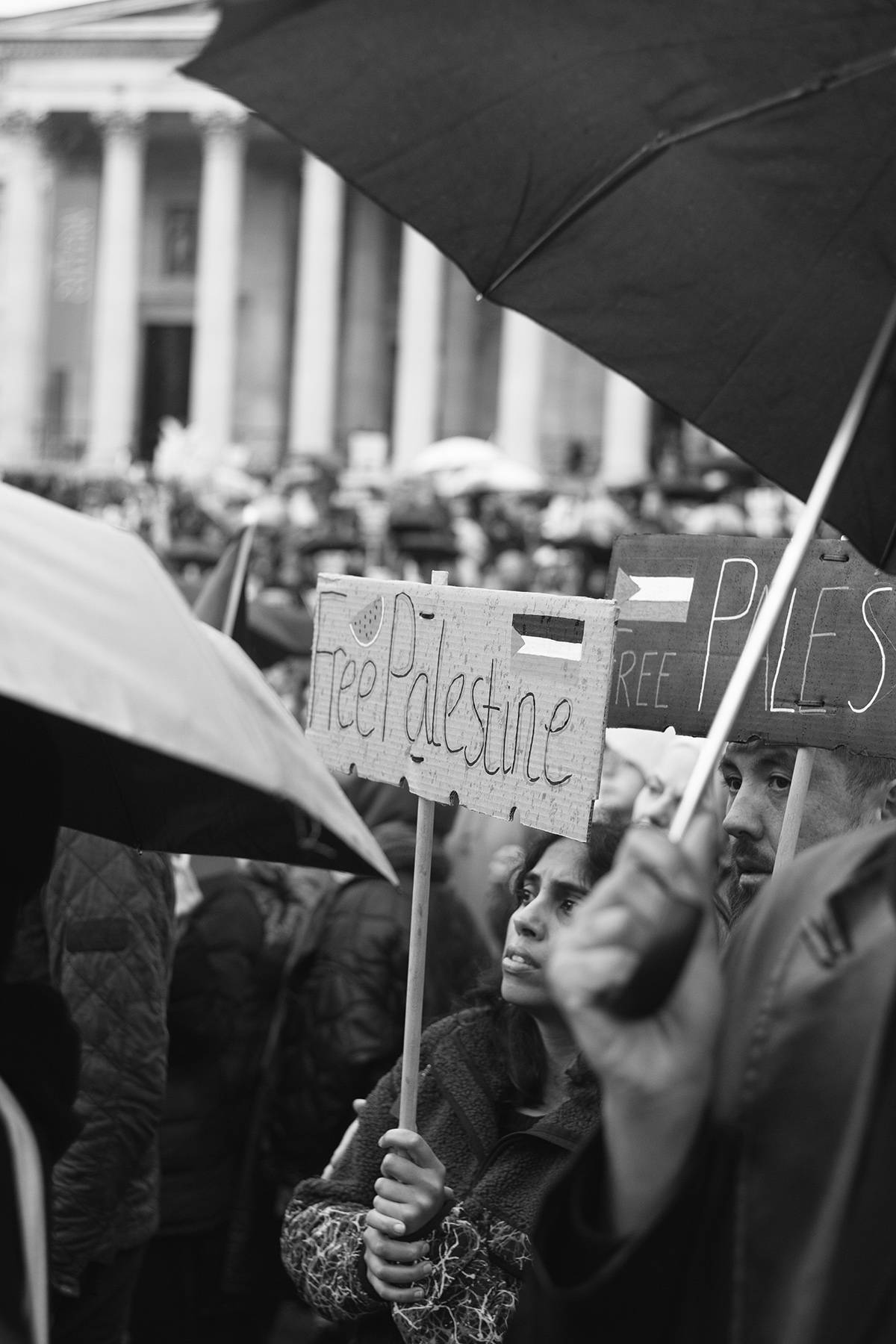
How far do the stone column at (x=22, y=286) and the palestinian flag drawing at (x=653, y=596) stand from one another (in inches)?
1682

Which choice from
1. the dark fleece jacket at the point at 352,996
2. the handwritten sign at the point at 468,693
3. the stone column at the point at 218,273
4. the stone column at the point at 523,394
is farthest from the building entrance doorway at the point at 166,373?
the handwritten sign at the point at 468,693

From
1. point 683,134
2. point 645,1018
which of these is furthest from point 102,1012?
point 645,1018

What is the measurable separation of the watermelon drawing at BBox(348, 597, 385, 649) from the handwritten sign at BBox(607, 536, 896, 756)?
48 centimetres

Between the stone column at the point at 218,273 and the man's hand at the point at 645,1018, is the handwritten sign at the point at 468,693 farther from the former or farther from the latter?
the stone column at the point at 218,273

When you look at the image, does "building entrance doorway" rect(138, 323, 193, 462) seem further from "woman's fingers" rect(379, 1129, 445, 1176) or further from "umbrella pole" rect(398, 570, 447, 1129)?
"woman's fingers" rect(379, 1129, 445, 1176)

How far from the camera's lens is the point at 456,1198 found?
2820 millimetres

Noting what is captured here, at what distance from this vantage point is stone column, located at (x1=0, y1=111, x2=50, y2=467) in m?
44.5

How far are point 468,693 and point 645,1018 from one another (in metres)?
1.31

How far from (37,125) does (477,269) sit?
45481mm

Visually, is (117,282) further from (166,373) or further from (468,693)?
(468,693)

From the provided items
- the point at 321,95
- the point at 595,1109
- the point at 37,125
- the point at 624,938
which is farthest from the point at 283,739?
the point at 37,125

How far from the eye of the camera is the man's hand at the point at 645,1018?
137 centimetres

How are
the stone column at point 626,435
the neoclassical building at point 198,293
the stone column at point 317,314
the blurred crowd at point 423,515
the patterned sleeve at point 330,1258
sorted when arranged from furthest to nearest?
the neoclassical building at point 198,293, the stone column at point 317,314, the stone column at point 626,435, the blurred crowd at point 423,515, the patterned sleeve at point 330,1258

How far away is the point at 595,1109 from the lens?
9.04ft
